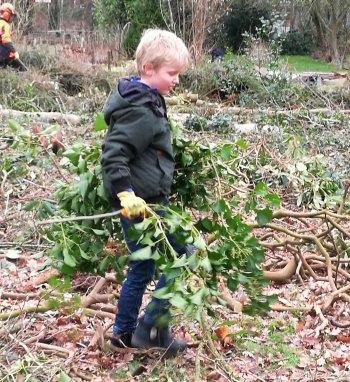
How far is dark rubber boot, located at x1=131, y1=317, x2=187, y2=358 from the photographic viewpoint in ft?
10.3

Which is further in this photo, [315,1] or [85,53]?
[315,1]

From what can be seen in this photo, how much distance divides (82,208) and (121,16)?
17800 millimetres

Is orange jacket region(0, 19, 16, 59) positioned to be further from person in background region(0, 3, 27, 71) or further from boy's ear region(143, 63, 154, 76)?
boy's ear region(143, 63, 154, 76)

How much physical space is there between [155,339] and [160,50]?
1.25 m

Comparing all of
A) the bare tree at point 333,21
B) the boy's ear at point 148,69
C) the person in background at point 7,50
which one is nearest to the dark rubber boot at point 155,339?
the boy's ear at point 148,69

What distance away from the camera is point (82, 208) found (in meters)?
3.26

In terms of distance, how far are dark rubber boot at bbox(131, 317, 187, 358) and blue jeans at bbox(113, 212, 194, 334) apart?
0.13 ft

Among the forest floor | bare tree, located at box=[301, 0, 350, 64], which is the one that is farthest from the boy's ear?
bare tree, located at box=[301, 0, 350, 64]

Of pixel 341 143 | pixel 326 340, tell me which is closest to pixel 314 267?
pixel 326 340

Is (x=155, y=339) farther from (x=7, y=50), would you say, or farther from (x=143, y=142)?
(x=7, y=50)

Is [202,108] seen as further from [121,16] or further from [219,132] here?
[121,16]

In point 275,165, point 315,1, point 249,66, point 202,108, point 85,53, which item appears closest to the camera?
point 275,165

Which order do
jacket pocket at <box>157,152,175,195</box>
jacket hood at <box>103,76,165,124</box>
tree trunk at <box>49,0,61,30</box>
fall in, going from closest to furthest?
1. jacket hood at <box>103,76,165,124</box>
2. jacket pocket at <box>157,152,175,195</box>
3. tree trunk at <box>49,0,61,30</box>

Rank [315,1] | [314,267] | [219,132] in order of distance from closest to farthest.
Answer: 1. [314,267]
2. [219,132]
3. [315,1]
